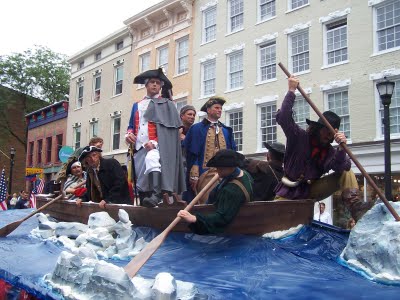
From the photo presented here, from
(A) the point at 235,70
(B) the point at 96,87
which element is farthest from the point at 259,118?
(B) the point at 96,87

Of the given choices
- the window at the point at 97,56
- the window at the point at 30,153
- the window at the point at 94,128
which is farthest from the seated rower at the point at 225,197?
the window at the point at 30,153

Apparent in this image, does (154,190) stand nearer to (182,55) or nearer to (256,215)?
(256,215)

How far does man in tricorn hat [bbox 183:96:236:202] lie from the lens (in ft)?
16.3

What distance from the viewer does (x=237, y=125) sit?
1667 cm

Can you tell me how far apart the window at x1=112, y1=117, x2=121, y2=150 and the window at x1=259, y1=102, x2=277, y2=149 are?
8.56 meters

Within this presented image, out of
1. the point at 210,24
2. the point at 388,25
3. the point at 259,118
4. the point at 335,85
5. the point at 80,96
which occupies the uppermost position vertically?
the point at 210,24

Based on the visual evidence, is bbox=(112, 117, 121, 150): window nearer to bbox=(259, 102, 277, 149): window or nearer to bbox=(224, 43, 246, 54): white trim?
bbox=(224, 43, 246, 54): white trim

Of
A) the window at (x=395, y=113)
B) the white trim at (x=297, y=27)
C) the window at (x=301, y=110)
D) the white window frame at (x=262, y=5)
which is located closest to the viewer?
the window at (x=395, y=113)

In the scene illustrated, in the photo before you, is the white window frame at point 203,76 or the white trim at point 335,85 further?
the white window frame at point 203,76

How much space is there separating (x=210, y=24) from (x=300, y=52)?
4.76 m

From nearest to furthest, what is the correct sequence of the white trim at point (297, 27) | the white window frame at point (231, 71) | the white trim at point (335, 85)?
1. the white trim at point (335, 85)
2. the white trim at point (297, 27)
3. the white window frame at point (231, 71)

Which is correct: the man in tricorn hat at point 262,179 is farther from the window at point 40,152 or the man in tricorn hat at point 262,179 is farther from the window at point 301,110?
the window at point 40,152

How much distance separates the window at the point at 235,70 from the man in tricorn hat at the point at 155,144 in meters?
12.4

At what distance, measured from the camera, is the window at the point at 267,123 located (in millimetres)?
15461
